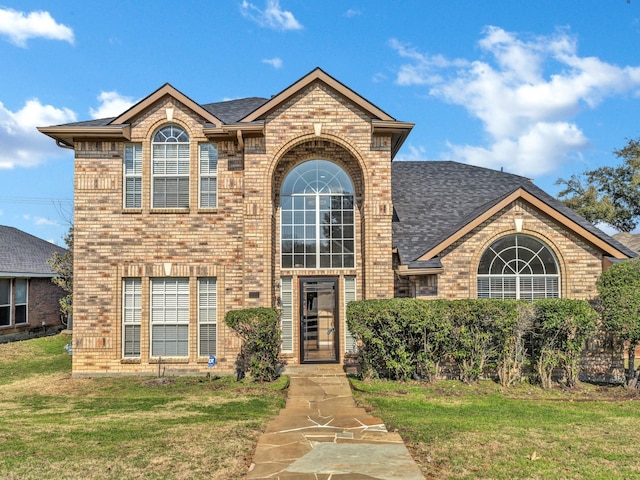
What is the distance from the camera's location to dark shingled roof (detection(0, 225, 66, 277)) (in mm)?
21237

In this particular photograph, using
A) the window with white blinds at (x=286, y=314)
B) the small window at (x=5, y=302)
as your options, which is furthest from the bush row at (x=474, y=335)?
the small window at (x=5, y=302)

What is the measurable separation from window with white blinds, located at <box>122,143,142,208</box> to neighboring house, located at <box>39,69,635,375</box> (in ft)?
0.09

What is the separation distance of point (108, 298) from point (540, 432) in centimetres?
1016

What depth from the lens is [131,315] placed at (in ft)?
41.4

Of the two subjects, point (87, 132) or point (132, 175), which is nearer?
point (87, 132)

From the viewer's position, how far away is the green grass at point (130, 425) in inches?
234

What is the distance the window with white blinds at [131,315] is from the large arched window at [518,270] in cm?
856

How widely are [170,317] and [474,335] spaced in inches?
293

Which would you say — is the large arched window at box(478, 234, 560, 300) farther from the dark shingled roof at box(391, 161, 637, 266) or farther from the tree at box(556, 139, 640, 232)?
the tree at box(556, 139, 640, 232)

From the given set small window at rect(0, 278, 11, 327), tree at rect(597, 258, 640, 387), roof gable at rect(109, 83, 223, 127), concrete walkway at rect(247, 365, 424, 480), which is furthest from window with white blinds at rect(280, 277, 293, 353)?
small window at rect(0, 278, 11, 327)

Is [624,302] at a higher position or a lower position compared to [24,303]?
higher

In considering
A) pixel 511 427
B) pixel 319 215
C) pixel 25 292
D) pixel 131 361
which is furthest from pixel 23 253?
pixel 511 427

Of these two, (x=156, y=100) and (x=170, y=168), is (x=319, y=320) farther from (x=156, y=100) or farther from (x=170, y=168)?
(x=156, y=100)

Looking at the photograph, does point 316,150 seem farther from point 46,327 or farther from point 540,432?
point 46,327
